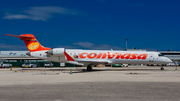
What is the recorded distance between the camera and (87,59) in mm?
29672

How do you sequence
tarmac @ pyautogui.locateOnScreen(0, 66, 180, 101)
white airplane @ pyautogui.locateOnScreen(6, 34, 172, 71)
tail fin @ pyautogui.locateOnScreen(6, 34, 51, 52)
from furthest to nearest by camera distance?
tail fin @ pyautogui.locateOnScreen(6, 34, 51, 52) < white airplane @ pyautogui.locateOnScreen(6, 34, 172, 71) < tarmac @ pyautogui.locateOnScreen(0, 66, 180, 101)

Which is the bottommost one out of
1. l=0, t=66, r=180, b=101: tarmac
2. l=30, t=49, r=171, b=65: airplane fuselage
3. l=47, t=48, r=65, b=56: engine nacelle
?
l=0, t=66, r=180, b=101: tarmac

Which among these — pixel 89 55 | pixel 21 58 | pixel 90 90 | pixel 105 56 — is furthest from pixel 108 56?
pixel 21 58

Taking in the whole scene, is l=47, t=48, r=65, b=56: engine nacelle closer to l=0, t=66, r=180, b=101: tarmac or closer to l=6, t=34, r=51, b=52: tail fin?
l=6, t=34, r=51, b=52: tail fin

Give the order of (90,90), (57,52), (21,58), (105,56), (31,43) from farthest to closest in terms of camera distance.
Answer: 1. (21,58)
2. (31,43)
3. (105,56)
4. (57,52)
5. (90,90)

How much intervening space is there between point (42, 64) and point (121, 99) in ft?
171

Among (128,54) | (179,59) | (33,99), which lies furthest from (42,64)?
(179,59)

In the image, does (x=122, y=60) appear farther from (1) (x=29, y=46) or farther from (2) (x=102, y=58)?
(1) (x=29, y=46)

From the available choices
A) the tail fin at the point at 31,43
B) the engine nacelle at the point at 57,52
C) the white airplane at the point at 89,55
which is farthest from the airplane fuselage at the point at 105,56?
the tail fin at the point at 31,43

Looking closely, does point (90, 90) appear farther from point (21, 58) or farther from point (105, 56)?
point (21, 58)

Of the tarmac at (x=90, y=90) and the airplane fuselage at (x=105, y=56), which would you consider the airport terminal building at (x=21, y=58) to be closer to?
the airplane fuselage at (x=105, y=56)

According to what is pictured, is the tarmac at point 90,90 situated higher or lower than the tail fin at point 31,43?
lower

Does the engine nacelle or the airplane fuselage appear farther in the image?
the airplane fuselage

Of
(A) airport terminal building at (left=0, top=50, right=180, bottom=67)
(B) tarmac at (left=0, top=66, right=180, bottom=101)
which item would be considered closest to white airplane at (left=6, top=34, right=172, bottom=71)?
(B) tarmac at (left=0, top=66, right=180, bottom=101)
